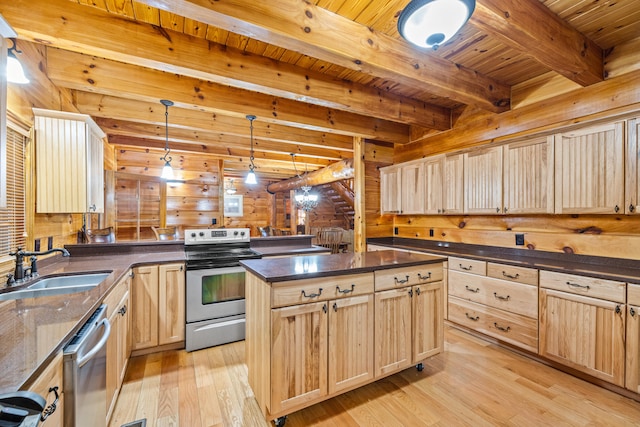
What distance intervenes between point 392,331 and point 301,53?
2.22 metres

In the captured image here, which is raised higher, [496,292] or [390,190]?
[390,190]

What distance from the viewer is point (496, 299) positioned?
107 inches

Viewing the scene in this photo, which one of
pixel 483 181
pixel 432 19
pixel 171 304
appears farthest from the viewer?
pixel 483 181

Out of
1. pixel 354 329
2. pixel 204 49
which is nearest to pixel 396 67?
pixel 204 49

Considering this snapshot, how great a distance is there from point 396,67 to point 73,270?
2981 mm

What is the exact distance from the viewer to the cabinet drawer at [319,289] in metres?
1.67

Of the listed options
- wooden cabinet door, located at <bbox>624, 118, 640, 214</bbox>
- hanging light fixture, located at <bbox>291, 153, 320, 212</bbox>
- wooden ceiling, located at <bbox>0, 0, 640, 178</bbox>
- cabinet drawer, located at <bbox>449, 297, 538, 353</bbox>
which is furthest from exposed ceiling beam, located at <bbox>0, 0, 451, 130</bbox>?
hanging light fixture, located at <bbox>291, 153, 320, 212</bbox>

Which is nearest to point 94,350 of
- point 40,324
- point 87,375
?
point 87,375

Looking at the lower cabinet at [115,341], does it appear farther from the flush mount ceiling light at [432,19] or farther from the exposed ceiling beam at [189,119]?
the flush mount ceiling light at [432,19]

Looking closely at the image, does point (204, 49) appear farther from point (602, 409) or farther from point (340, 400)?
point (602, 409)

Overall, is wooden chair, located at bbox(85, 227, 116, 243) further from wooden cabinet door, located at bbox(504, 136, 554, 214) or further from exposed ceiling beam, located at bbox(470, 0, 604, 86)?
wooden cabinet door, located at bbox(504, 136, 554, 214)

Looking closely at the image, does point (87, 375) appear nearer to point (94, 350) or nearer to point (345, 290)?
point (94, 350)

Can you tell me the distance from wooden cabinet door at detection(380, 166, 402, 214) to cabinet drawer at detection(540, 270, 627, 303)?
2001 millimetres

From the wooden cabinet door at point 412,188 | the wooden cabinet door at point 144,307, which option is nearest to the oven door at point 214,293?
the wooden cabinet door at point 144,307
